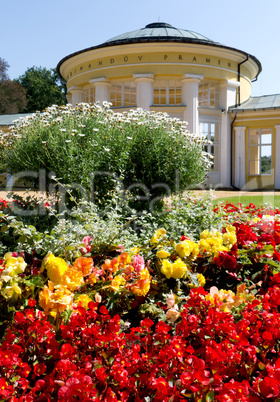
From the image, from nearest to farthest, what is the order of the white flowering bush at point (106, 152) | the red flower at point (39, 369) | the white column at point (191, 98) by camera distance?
1. the red flower at point (39, 369)
2. the white flowering bush at point (106, 152)
3. the white column at point (191, 98)

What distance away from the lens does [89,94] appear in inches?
790

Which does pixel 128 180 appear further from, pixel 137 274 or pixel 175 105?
pixel 175 105

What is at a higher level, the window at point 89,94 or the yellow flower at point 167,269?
the window at point 89,94

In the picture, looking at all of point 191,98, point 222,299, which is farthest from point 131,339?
point 191,98

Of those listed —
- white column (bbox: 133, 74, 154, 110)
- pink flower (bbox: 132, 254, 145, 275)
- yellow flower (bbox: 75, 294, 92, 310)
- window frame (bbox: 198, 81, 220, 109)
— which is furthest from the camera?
window frame (bbox: 198, 81, 220, 109)

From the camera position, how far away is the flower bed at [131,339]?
1548 mm

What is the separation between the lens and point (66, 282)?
222 cm

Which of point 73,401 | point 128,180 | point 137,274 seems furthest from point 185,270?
point 128,180

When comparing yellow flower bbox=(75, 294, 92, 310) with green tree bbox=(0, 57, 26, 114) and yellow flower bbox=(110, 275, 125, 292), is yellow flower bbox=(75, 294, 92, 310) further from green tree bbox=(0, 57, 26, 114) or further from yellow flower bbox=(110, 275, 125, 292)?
green tree bbox=(0, 57, 26, 114)

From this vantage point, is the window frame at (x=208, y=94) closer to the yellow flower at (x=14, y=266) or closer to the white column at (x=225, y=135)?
the white column at (x=225, y=135)

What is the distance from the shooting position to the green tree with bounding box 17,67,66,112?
4219 cm

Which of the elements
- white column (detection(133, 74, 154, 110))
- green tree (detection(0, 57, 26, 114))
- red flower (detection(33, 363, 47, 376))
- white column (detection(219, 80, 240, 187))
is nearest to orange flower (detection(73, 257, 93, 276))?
red flower (detection(33, 363, 47, 376))

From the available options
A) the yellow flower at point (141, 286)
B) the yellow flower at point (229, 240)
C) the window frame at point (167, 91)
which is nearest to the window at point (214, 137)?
the window frame at point (167, 91)

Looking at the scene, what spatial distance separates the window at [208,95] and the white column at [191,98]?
1326 millimetres
